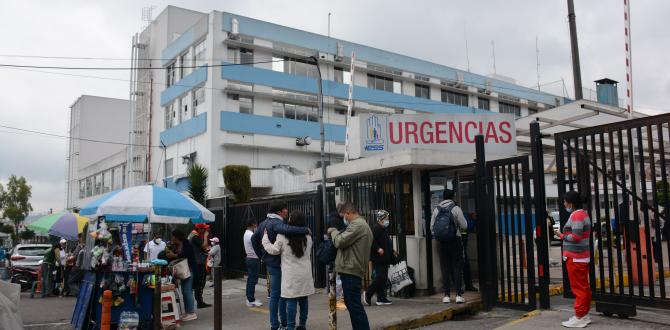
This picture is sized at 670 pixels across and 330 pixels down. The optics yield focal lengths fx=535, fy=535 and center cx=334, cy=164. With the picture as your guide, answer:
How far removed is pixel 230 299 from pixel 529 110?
136 feet

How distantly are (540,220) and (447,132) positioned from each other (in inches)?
116

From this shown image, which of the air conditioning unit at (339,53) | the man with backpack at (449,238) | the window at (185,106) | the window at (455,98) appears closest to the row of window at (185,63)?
the window at (185,106)

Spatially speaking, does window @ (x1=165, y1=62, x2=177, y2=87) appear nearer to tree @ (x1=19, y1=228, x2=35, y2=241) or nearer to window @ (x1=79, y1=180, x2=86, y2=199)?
tree @ (x1=19, y1=228, x2=35, y2=241)

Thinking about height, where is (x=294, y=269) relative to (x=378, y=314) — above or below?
above

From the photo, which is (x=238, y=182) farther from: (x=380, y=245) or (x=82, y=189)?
(x=82, y=189)

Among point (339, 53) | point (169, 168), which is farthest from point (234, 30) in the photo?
point (169, 168)

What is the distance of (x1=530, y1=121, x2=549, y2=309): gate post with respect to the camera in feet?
24.9

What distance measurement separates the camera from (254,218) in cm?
1509

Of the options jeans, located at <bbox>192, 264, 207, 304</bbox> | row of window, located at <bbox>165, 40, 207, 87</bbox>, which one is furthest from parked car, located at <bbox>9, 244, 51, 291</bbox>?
row of window, located at <bbox>165, 40, 207, 87</bbox>

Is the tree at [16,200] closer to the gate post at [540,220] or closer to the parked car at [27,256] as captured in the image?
the parked car at [27,256]

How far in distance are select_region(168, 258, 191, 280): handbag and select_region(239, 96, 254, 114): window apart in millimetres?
23560

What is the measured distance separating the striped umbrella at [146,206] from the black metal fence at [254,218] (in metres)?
3.14

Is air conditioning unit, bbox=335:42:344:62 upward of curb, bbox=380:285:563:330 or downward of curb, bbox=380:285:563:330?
upward

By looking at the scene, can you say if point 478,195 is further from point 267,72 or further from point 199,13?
point 199,13
